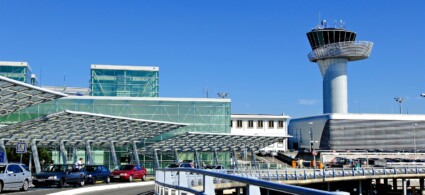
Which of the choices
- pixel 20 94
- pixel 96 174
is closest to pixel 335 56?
pixel 96 174

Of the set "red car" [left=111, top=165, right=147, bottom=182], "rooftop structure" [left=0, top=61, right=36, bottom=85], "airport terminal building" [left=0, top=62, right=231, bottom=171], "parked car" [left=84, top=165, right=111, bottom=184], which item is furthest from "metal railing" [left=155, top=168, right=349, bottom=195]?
"rooftop structure" [left=0, top=61, right=36, bottom=85]

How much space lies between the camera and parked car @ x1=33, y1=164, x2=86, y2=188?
34.1 m

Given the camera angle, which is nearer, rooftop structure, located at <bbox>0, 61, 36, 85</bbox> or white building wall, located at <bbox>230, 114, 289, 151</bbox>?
rooftop structure, located at <bbox>0, 61, 36, 85</bbox>

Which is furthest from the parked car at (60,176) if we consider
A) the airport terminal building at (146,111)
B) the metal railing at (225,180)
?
the airport terminal building at (146,111)

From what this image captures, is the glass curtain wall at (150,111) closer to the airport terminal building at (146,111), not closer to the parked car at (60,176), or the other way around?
the airport terminal building at (146,111)

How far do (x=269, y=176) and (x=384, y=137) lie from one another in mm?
97787

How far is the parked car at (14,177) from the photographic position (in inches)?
1081

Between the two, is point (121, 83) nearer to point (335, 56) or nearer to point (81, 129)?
point (81, 129)

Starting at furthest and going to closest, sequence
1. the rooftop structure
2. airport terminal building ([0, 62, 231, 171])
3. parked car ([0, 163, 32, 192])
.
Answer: the rooftop structure < airport terminal building ([0, 62, 231, 171]) < parked car ([0, 163, 32, 192])

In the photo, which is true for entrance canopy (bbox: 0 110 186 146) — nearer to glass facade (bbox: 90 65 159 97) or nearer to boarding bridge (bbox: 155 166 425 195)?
boarding bridge (bbox: 155 166 425 195)

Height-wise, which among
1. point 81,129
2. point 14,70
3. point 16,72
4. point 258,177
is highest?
point 14,70

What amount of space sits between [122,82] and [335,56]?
61.4m

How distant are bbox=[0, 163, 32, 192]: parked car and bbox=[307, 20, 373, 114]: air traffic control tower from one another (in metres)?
116

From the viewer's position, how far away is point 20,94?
35.2 metres
